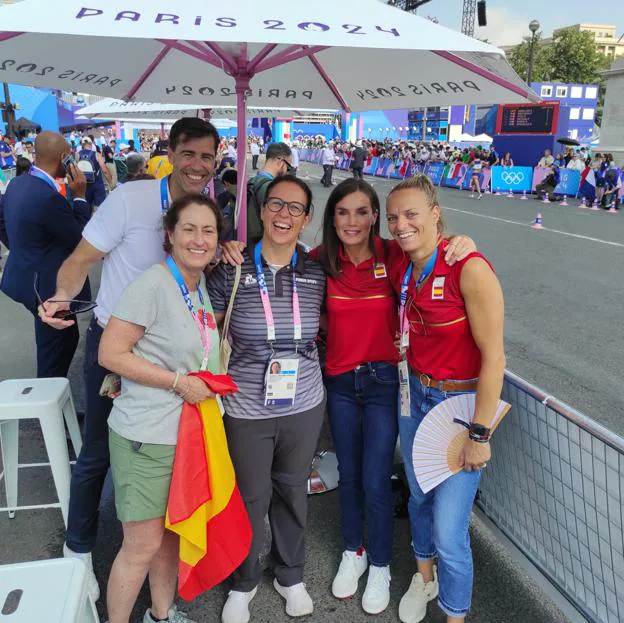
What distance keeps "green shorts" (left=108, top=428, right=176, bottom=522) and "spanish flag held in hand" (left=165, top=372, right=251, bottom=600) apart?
0.17 ft

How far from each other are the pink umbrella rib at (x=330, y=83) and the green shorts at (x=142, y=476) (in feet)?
9.67

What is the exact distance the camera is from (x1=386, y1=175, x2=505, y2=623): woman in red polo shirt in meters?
2.15

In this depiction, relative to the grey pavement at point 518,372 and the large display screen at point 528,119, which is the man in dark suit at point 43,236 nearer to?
the grey pavement at point 518,372

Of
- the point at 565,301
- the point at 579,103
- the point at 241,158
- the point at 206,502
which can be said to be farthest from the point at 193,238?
the point at 579,103

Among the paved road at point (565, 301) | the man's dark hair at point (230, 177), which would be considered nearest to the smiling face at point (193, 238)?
the paved road at point (565, 301)

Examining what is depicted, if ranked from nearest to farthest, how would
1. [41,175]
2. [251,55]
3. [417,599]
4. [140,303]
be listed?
[140,303] → [417,599] → [251,55] → [41,175]

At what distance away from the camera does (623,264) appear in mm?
9539

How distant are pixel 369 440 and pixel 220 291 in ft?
3.28

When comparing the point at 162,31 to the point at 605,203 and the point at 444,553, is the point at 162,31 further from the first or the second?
the point at 605,203

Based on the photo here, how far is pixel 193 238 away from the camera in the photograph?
215cm

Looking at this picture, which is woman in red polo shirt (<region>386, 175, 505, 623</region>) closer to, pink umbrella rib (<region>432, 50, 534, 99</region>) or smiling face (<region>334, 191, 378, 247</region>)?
smiling face (<region>334, 191, 378, 247</region>)

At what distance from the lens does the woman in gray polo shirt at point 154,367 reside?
2.06m

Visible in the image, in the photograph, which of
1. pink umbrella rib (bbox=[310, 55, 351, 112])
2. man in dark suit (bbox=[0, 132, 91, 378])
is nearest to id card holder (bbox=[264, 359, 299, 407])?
man in dark suit (bbox=[0, 132, 91, 378])

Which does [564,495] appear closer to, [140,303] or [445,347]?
[445,347]
